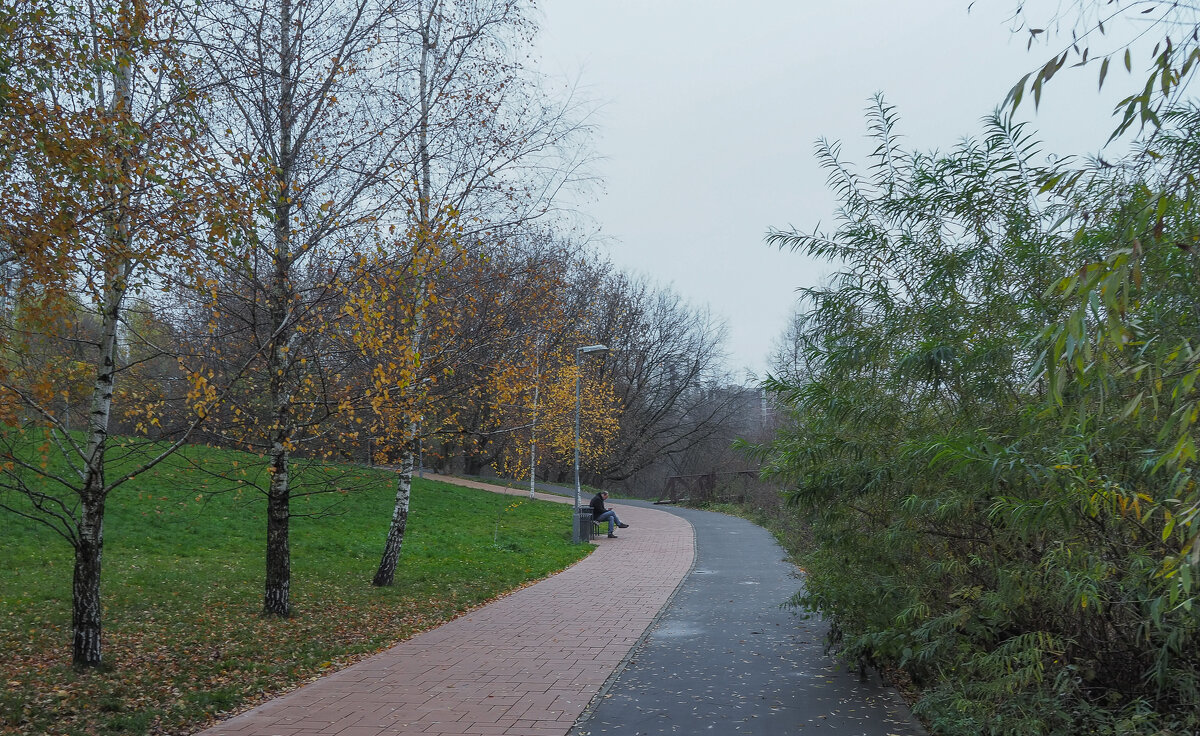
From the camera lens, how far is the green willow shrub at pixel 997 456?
4.22 metres

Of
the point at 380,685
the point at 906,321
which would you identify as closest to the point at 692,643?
the point at 380,685

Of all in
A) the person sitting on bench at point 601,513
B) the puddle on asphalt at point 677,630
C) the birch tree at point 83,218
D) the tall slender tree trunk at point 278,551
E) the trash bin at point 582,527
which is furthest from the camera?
the person sitting on bench at point 601,513

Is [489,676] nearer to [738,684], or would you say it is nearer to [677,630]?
[738,684]

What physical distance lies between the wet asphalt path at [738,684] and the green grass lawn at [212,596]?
9.38 ft

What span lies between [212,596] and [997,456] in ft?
32.9

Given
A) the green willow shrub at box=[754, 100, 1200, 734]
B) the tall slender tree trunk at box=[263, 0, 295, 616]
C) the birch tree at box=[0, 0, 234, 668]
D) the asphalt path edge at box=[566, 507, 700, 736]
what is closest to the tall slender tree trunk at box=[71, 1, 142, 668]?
the birch tree at box=[0, 0, 234, 668]

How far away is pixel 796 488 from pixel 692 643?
289 cm

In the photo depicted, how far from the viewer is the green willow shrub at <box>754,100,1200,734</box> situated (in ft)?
13.8

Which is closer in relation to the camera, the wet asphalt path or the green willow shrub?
the green willow shrub

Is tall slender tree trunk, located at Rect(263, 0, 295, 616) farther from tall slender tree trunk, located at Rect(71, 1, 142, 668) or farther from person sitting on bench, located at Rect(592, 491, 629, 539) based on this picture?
person sitting on bench, located at Rect(592, 491, 629, 539)

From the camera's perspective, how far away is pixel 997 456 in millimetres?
4461

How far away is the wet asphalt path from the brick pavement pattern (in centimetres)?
30

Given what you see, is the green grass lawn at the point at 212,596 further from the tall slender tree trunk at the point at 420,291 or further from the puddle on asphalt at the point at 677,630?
the puddle on asphalt at the point at 677,630

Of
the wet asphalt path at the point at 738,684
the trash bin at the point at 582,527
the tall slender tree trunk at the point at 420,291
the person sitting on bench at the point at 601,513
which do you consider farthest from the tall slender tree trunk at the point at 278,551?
the person sitting on bench at the point at 601,513
